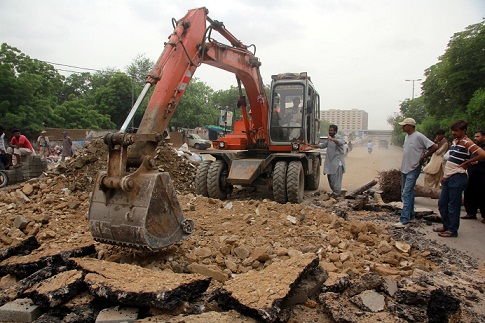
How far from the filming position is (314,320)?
2.89 m

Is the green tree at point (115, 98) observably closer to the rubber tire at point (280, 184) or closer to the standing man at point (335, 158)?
the standing man at point (335, 158)

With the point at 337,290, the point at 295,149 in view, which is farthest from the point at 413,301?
the point at 295,149

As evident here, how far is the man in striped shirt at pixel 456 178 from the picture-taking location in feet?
16.2

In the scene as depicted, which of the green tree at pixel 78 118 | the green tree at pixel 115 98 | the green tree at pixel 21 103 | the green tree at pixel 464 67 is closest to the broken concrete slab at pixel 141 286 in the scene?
the green tree at pixel 464 67

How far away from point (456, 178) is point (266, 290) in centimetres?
368

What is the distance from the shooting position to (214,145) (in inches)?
329

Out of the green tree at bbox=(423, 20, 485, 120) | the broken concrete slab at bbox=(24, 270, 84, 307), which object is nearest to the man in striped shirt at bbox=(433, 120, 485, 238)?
the broken concrete slab at bbox=(24, 270, 84, 307)

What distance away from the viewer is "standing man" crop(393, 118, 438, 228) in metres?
5.44

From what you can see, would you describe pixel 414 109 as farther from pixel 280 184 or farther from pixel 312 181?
pixel 280 184

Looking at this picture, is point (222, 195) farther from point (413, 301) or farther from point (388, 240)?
point (413, 301)

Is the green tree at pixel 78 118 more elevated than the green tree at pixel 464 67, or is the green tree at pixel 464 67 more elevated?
the green tree at pixel 464 67

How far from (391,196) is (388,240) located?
3.95m

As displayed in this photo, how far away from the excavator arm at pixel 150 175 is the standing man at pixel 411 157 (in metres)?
3.51

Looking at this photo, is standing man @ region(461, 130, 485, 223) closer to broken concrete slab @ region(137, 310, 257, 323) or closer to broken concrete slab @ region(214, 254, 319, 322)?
broken concrete slab @ region(214, 254, 319, 322)
